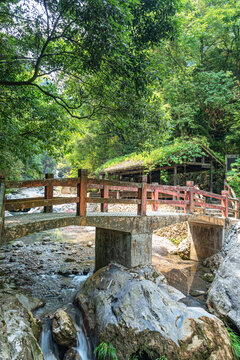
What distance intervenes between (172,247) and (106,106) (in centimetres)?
804

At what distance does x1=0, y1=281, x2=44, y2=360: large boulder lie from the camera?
2.67m

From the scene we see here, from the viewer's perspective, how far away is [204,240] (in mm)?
9867

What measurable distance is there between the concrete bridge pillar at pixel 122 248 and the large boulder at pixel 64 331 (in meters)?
1.94

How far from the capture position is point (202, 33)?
1644 cm

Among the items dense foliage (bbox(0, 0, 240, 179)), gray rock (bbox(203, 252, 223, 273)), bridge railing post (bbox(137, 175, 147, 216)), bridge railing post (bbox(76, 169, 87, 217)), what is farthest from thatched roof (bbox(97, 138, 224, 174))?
bridge railing post (bbox(76, 169, 87, 217))

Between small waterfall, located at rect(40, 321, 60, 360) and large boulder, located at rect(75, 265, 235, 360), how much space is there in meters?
0.70

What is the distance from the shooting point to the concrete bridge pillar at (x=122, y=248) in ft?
18.4

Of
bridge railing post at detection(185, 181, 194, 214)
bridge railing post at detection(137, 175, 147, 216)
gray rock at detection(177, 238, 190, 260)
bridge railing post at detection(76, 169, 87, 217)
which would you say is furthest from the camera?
gray rock at detection(177, 238, 190, 260)

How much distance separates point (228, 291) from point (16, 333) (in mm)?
4417

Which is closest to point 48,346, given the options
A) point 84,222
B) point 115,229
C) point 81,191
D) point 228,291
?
point 84,222

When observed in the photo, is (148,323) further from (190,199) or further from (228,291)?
(190,199)

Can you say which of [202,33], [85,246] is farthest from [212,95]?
[85,246]

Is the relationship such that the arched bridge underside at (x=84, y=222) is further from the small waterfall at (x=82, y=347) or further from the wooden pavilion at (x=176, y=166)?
the wooden pavilion at (x=176, y=166)

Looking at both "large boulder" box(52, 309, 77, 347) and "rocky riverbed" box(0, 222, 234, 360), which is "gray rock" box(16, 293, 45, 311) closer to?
"rocky riverbed" box(0, 222, 234, 360)
